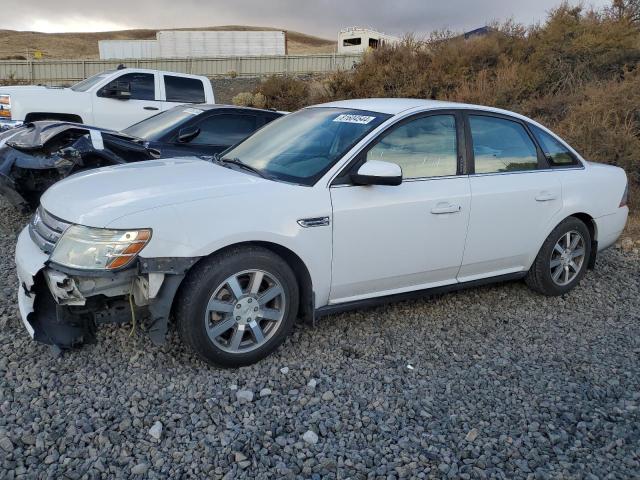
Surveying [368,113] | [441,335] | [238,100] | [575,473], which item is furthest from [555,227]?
[238,100]

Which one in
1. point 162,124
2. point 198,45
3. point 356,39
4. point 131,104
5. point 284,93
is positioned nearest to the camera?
point 162,124

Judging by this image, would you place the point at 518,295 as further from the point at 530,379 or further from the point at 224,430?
the point at 224,430

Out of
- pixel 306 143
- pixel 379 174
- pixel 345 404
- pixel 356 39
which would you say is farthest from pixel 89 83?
pixel 356 39

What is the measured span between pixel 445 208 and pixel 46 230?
264cm

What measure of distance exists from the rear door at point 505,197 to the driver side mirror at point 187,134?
3.50 meters

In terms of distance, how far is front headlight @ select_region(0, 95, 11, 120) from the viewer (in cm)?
883

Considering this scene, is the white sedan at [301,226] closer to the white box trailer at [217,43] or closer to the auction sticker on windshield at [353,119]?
the auction sticker on windshield at [353,119]

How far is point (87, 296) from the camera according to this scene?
3086 millimetres

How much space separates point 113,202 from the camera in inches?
125

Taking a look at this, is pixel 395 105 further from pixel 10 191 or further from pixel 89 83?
pixel 89 83

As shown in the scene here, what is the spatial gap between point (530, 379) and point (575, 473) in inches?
36.0

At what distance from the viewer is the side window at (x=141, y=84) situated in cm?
1002

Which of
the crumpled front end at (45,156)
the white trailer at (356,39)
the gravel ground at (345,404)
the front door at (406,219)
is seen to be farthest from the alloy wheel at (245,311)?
the white trailer at (356,39)

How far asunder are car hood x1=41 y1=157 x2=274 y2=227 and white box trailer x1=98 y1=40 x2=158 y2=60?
1692 inches
